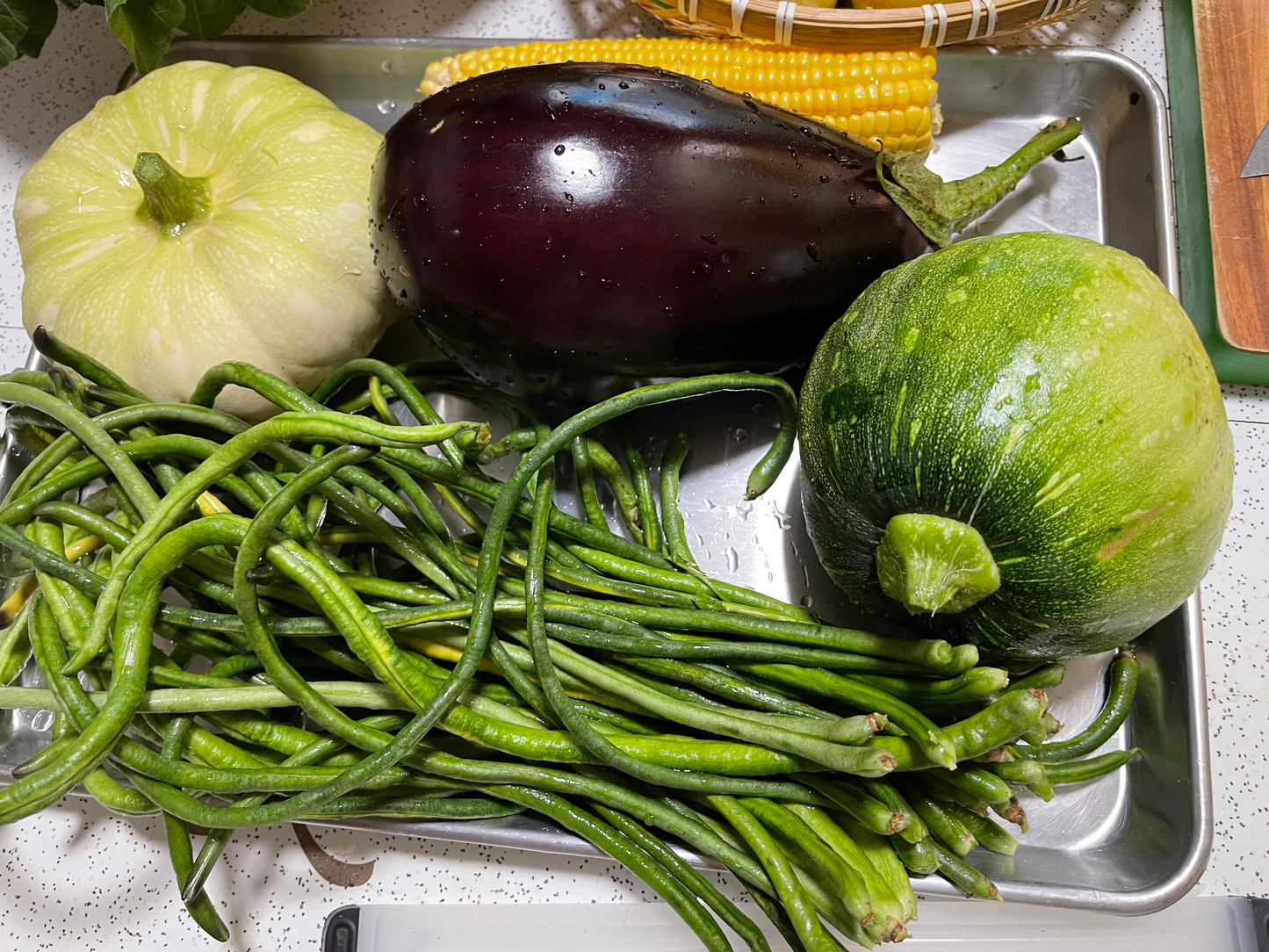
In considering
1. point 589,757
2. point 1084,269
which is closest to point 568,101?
point 1084,269

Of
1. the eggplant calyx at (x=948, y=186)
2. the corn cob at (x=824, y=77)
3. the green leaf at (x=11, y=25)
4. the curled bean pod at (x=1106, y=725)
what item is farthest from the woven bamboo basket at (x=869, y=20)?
the green leaf at (x=11, y=25)

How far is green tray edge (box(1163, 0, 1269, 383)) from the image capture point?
94 cm

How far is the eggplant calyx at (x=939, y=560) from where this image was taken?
61 centimetres

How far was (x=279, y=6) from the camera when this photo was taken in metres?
0.99

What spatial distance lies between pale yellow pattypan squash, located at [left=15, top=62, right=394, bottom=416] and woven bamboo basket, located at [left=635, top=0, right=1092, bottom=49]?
0.41m

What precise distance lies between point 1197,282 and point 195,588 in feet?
3.65

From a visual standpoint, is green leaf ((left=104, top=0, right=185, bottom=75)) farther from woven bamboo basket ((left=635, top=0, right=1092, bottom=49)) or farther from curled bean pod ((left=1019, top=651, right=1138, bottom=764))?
curled bean pod ((left=1019, top=651, right=1138, bottom=764))

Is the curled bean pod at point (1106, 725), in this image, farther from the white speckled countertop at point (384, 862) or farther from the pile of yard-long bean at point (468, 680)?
the white speckled countertop at point (384, 862)

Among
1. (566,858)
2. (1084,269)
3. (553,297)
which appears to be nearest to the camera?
(1084,269)

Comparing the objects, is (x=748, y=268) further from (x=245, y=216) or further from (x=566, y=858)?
(x=566, y=858)

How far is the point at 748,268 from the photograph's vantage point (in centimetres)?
76

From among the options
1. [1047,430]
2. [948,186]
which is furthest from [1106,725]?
[948,186]

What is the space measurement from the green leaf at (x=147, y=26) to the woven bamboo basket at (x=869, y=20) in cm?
57

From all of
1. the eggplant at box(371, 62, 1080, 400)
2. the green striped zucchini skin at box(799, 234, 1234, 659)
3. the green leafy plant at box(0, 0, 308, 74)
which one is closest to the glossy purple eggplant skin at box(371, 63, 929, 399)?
the eggplant at box(371, 62, 1080, 400)
